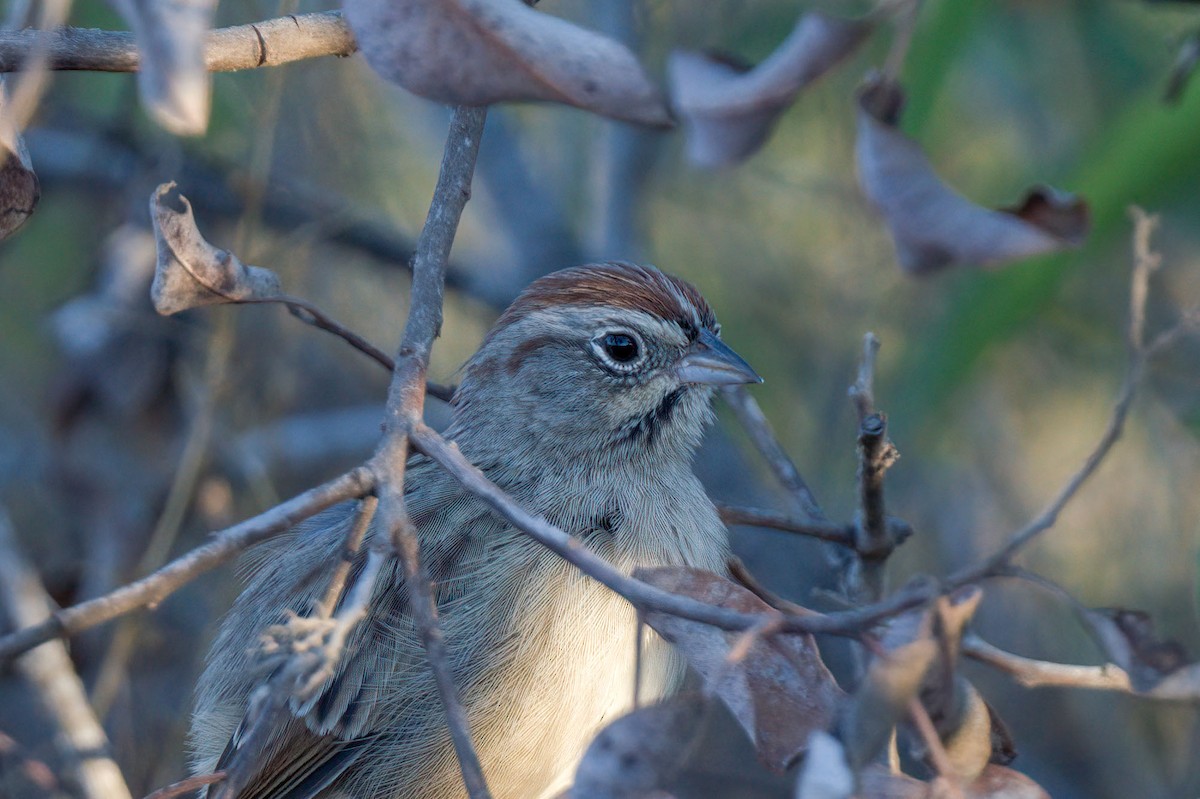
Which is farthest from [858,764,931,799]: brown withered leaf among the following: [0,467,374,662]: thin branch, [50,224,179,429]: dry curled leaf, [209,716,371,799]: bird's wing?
[50,224,179,429]: dry curled leaf

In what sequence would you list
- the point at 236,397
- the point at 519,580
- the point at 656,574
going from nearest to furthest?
the point at 656,574
the point at 519,580
the point at 236,397

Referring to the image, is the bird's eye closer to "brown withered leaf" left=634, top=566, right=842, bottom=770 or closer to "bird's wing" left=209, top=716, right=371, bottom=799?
"bird's wing" left=209, top=716, right=371, bottom=799

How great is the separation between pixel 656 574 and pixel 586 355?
51.9 inches

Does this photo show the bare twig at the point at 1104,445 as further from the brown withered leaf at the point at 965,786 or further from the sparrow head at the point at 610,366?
the sparrow head at the point at 610,366

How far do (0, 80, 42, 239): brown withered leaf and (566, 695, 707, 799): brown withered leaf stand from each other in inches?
46.0

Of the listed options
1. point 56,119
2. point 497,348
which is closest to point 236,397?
point 56,119

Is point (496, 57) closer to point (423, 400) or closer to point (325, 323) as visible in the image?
point (423, 400)

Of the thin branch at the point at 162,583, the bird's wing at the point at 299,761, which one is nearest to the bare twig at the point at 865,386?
the thin branch at the point at 162,583

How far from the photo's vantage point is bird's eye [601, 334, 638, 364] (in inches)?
116

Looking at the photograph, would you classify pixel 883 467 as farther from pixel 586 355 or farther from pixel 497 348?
pixel 497 348

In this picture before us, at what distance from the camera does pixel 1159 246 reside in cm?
443

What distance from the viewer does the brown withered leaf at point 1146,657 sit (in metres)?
1.56

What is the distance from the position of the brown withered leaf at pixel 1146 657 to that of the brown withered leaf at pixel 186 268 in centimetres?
130

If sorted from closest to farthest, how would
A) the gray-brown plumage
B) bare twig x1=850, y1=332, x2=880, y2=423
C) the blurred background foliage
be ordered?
bare twig x1=850, y1=332, x2=880, y2=423, the gray-brown plumage, the blurred background foliage
